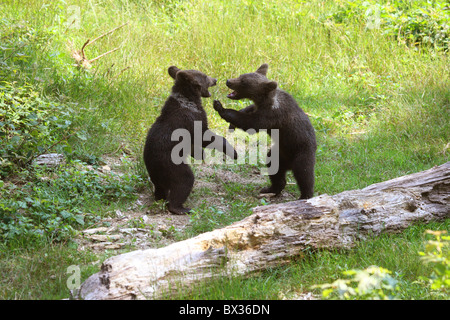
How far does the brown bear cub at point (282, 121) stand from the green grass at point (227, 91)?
0.64m

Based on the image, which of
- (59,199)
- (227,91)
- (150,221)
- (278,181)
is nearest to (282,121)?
(278,181)

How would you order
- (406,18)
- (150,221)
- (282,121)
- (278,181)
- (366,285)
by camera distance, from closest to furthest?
(366,285), (150,221), (282,121), (278,181), (406,18)

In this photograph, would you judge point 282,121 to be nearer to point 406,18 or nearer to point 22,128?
point 22,128

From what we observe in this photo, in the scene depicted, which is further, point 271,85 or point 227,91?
point 227,91

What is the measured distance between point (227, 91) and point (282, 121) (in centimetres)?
288

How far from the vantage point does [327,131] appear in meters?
7.91

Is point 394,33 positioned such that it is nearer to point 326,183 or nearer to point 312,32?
point 312,32

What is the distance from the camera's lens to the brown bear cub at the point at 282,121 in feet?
18.8

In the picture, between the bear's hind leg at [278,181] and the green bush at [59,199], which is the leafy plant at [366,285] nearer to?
the green bush at [59,199]

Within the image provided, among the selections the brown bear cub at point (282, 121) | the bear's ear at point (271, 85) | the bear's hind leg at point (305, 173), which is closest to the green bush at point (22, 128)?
the brown bear cub at point (282, 121)

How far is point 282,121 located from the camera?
5.83m

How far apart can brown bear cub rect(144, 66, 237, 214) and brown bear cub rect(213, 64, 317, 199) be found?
337 mm

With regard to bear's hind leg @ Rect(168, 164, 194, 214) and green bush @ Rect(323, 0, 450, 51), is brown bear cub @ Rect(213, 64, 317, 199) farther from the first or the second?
green bush @ Rect(323, 0, 450, 51)
